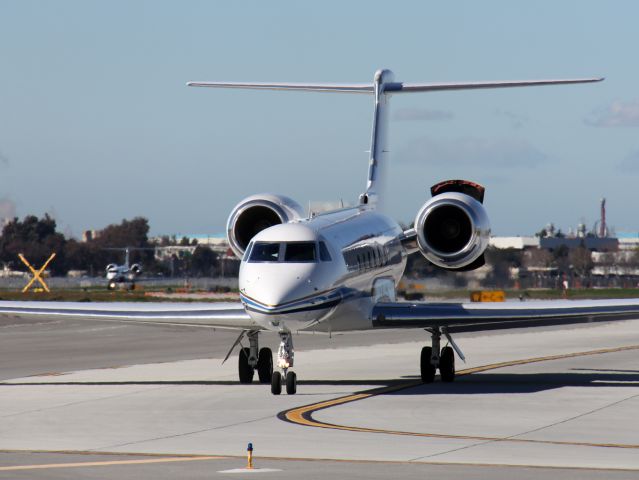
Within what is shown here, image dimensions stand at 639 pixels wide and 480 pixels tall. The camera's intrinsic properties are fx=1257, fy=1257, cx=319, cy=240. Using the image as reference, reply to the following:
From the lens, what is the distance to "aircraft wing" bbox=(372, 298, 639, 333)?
24.3 metres

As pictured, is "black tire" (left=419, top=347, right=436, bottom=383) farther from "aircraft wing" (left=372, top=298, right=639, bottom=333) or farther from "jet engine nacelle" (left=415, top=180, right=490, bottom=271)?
"jet engine nacelle" (left=415, top=180, right=490, bottom=271)

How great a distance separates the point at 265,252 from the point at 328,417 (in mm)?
4208

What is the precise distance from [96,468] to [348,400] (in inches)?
321

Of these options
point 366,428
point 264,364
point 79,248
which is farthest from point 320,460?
point 79,248

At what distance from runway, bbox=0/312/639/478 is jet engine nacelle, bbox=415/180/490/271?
2727mm

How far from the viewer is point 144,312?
25.6 meters

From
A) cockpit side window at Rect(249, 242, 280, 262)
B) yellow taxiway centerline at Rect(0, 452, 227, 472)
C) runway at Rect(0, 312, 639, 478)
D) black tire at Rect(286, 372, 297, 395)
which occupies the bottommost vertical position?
yellow taxiway centerline at Rect(0, 452, 227, 472)

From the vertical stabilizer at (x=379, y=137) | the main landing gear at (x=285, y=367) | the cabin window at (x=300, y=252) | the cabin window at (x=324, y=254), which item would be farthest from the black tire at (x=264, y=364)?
the vertical stabilizer at (x=379, y=137)

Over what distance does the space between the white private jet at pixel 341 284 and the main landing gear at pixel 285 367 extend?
23 millimetres

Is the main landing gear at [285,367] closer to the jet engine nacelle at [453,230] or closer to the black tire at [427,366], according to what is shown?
the black tire at [427,366]

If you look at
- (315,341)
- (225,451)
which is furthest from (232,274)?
(225,451)

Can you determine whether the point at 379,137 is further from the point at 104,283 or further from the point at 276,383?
the point at 104,283

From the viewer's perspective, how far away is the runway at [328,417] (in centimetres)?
1484

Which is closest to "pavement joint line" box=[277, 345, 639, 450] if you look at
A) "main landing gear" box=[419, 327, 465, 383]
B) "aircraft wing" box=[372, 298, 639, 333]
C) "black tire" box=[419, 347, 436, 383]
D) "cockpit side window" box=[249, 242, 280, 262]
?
"black tire" box=[419, 347, 436, 383]
